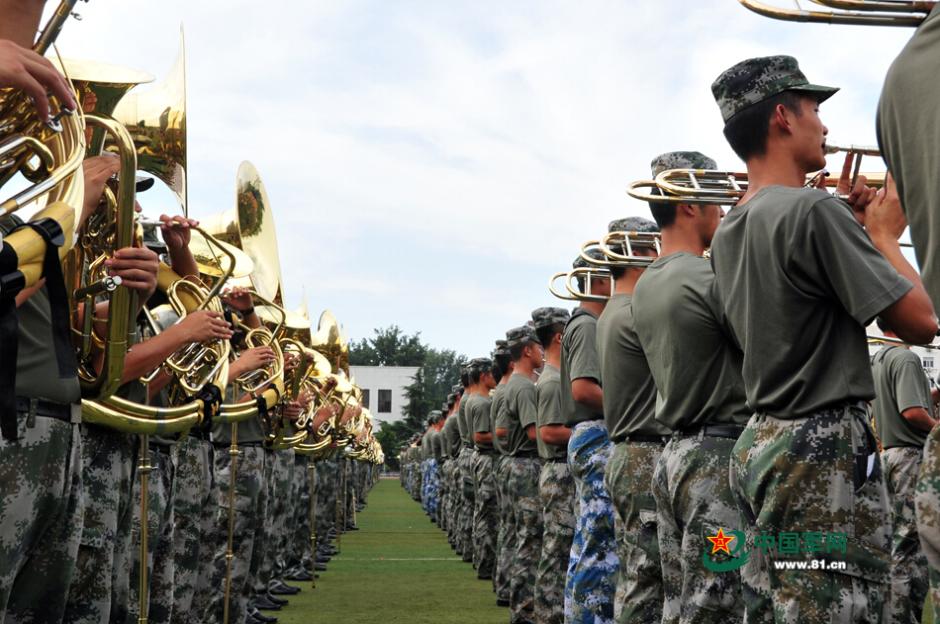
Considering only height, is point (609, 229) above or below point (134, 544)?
above

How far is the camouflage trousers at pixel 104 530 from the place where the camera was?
413 centimetres

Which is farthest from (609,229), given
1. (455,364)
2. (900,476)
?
(455,364)

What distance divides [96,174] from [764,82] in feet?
7.54

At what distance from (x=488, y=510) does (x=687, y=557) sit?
9346mm

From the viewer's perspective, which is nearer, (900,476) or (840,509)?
(840,509)

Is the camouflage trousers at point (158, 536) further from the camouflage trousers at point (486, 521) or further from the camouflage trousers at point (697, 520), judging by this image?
the camouflage trousers at point (486, 521)

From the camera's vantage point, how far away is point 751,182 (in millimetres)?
3924

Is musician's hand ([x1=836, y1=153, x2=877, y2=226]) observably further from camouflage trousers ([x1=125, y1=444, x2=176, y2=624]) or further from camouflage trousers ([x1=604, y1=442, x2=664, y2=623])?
→ camouflage trousers ([x1=125, y1=444, x2=176, y2=624])

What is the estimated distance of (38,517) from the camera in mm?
3393

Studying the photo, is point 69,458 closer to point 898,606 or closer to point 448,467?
point 898,606

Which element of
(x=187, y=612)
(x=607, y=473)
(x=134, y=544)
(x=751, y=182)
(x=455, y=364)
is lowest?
(x=187, y=612)

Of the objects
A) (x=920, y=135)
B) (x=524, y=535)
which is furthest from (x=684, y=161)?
(x=524, y=535)

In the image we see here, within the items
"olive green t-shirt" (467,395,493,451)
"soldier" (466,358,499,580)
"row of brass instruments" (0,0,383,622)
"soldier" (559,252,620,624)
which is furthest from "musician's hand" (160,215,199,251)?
"olive green t-shirt" (467,395,493,451)

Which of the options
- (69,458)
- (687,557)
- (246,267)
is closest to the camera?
(69,458)
